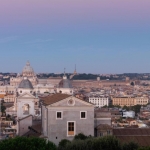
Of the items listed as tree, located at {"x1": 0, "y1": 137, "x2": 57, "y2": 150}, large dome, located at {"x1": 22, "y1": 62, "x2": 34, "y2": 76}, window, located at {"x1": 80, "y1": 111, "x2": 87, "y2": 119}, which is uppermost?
large dome, located at {"x1": 22, "y1": 62, "x2": 34, "y2": 76}

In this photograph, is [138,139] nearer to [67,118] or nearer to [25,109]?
[67,118]

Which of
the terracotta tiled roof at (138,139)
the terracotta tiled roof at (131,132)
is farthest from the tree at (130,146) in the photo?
the terracotta tiled roof at (131,132)

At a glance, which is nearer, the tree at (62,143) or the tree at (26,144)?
the tree at (26,144)

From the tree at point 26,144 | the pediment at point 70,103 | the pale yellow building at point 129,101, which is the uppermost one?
the pediment at point 70,103

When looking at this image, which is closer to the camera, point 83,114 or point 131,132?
point 83,114

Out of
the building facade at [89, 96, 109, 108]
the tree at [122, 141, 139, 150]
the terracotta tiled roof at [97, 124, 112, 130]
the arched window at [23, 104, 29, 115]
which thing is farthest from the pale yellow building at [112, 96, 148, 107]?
the tree at [122, 141, 139, 150]

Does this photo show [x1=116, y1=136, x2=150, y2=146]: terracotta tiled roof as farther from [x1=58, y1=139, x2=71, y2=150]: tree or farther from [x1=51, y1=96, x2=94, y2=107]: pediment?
[x1=58, y1=139, x2=71, y2=150]: tree

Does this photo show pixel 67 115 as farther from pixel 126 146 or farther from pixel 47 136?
pixel 126 146

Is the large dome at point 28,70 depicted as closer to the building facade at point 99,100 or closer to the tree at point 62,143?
the building facade at point 99,100

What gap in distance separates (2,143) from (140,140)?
16.4 ft

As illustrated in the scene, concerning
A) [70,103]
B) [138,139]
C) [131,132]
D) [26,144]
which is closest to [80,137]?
[70,103]

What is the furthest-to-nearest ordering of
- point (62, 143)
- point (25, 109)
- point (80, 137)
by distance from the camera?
A: point (25, 109)
point (80, 137)
point (62, 143)

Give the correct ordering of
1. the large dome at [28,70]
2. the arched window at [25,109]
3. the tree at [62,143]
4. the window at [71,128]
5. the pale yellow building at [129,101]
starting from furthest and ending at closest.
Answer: the pale yellow building at [129,101]
the large dome at [28,70]
the arched window at [25,109]
the window at [71,128]
the tree at [62,143]

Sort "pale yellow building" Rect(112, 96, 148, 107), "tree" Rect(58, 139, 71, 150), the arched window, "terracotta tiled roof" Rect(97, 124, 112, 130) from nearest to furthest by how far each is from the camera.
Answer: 1. "tree" Rect(58, 139, 71, 150)
2. "terracotta tiled roof" Rect(97, 124, 112, 130)
3. the arched window
4. "pale yellow building" Rect(112, 96, 148, 107)
